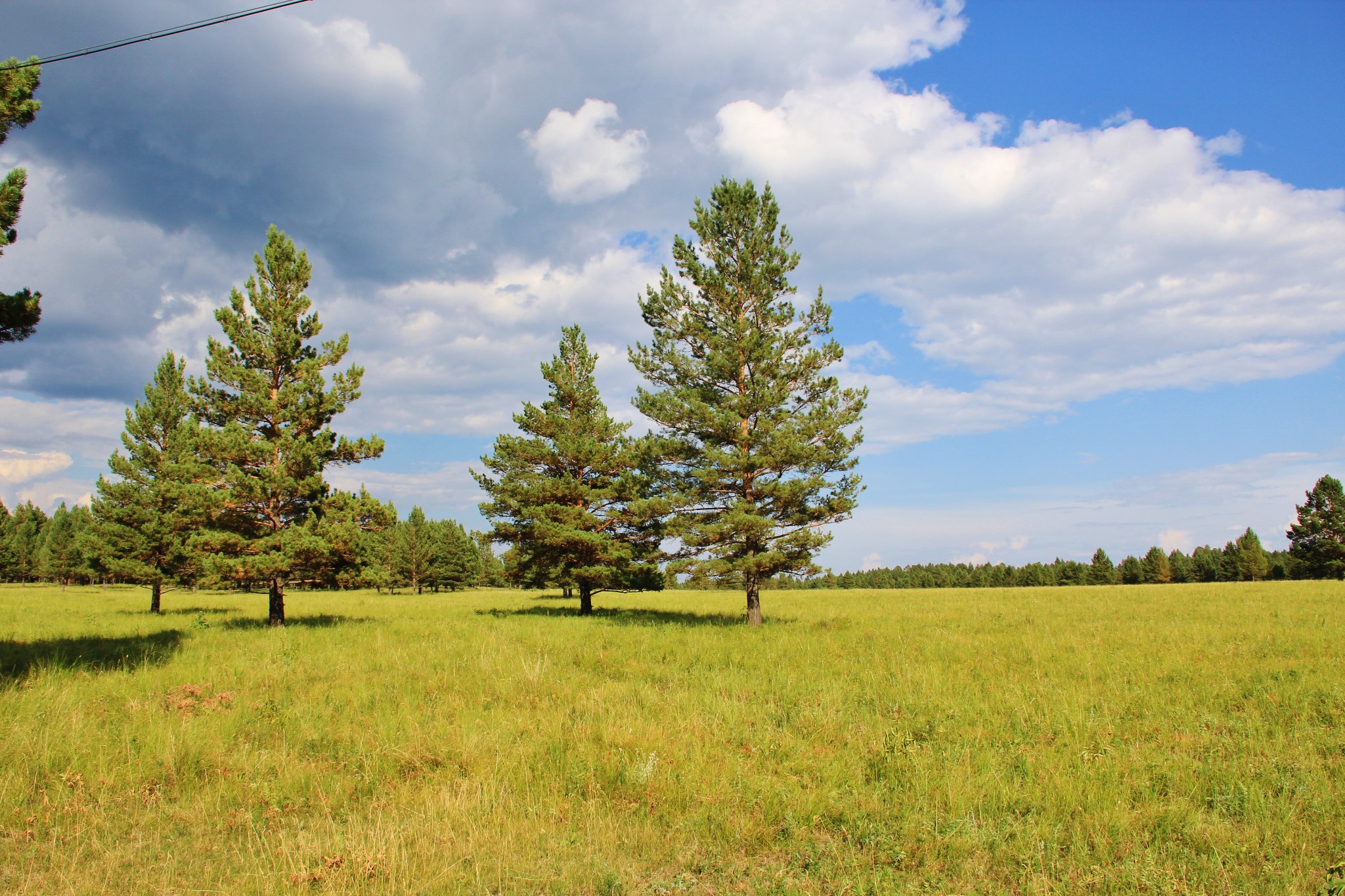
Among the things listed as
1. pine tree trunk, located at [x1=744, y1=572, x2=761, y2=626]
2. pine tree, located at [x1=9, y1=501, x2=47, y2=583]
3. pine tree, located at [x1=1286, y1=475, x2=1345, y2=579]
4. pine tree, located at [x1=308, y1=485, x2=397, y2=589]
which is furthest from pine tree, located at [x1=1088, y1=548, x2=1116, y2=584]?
pine tree, located at [x1=9, y1=501, x2=47, y2=583]

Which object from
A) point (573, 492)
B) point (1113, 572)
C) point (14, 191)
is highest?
point (14, 191)

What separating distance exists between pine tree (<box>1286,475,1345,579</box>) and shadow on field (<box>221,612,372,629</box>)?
7813 centimetres

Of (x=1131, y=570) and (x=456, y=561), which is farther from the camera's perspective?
(x=1131, y=570)

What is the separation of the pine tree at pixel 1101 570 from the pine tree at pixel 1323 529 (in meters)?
38.8

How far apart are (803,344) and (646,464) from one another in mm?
6378

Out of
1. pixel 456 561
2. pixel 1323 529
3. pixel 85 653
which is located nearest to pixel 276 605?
pixel 85 653

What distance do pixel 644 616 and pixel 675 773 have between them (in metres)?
17.4

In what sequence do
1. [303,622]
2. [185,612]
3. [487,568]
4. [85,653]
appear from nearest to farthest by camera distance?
[85,653] → [303,622] → [185,612] → [487,568]

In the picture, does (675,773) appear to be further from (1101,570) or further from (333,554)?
(1101,570)

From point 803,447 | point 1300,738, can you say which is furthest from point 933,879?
point 803,447

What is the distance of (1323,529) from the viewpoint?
5447 cm

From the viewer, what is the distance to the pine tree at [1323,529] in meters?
53.4

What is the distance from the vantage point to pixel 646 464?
1959cm

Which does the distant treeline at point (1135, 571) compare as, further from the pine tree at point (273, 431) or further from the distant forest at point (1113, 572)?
the pine tree at point (273, 431)
